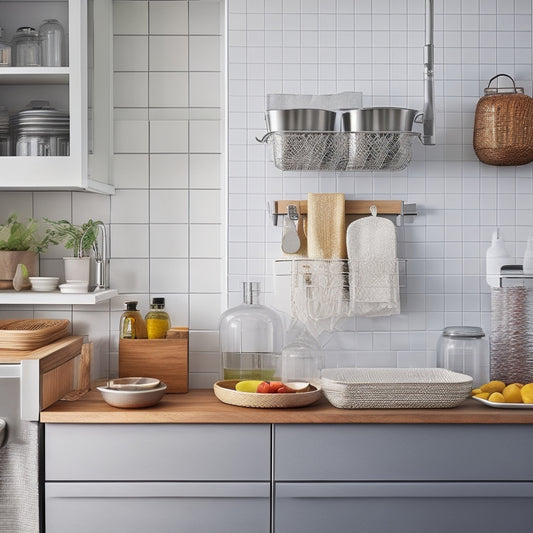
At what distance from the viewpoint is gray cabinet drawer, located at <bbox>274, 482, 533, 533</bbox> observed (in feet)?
6.93

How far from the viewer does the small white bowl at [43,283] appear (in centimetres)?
249

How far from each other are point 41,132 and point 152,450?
3.43ft

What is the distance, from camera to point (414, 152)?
8.16ft

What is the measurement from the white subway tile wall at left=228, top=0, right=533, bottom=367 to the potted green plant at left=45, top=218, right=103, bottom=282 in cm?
50

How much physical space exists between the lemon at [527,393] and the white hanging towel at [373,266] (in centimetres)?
45

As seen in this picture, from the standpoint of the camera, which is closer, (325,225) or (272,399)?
(272,399)

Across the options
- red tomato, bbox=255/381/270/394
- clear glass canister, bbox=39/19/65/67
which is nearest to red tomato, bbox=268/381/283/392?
red tomato, bbox=255/381/270/394

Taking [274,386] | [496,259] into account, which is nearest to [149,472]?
[274,386]

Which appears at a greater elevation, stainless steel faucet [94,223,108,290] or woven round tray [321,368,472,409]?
stainless steel faucet [94,223,108,290]

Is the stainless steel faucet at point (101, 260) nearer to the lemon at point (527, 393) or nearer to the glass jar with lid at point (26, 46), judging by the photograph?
the glass jar with lid at point (26, 46)

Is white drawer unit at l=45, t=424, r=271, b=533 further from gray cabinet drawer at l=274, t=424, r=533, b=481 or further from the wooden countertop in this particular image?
gray cabinet drawer at l=274, t=424, r=533, b=481

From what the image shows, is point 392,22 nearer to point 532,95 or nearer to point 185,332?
point 532,95

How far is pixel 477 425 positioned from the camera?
211 cm

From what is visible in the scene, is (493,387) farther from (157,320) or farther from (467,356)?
(157,320)
